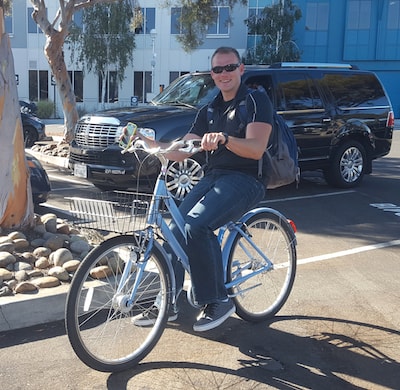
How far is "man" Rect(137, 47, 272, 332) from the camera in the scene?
3508mm

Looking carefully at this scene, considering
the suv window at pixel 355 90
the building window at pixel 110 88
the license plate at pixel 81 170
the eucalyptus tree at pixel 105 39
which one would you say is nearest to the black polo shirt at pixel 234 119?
the license plate at pixel 81 170

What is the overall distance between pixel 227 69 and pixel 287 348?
201cm

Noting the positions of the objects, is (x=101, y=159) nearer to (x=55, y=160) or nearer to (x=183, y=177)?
(x=183, y=177)

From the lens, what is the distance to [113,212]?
3115mm

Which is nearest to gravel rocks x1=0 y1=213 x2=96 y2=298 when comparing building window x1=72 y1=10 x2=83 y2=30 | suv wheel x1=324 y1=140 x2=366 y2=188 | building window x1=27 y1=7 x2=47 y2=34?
suv wheel x1=324 y1=140 x2=366 y2=188

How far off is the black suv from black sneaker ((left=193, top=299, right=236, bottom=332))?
13.4 ft

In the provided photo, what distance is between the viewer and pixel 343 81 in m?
9.84

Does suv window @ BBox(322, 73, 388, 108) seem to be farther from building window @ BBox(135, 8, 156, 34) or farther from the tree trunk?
building window @ BBox(135, 8, 156, 34)

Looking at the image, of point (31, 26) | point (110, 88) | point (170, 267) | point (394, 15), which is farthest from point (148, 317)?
point (394, 15)

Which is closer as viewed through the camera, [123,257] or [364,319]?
[123,257]

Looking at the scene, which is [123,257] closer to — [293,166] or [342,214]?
[293,166]

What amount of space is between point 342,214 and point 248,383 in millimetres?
5134

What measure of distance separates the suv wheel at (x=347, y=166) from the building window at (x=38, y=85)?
105 feet

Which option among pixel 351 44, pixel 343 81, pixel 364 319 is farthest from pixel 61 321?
pixel 351 44
